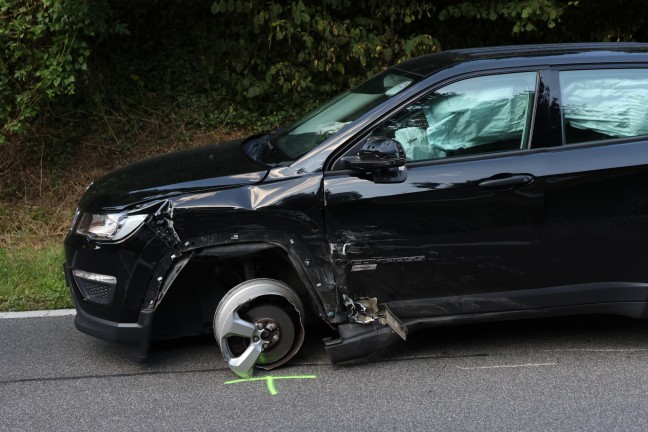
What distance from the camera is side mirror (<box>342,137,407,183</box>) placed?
4.29 meters

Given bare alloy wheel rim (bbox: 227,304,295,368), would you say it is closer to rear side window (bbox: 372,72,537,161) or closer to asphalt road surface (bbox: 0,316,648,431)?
asphalt road surface (bbox: 0,316,648,431)

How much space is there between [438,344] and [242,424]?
58.8 inches

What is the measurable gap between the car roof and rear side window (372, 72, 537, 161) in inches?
6.2

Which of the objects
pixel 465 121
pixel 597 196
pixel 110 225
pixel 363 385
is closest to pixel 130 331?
pixel 110 225

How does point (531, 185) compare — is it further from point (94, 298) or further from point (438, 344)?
point (94, 298)

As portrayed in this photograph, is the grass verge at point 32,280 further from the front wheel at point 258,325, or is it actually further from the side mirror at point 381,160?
the side mirror at point 381,160

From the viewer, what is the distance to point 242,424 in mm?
4031

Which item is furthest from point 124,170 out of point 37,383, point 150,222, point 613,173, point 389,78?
point 613,173

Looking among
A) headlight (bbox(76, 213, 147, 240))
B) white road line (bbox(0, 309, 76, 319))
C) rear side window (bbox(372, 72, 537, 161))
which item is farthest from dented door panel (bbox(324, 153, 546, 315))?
white road line (bbox(0, 309, 76, 319))

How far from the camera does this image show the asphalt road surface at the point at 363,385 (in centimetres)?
405

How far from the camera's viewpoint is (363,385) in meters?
4.45

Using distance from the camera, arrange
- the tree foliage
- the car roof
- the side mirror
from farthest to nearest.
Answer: the tree foliage
the car roof
the side mirror

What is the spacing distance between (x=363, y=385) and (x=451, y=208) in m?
1.08

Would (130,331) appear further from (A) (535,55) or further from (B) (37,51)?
(B) (37,51)
